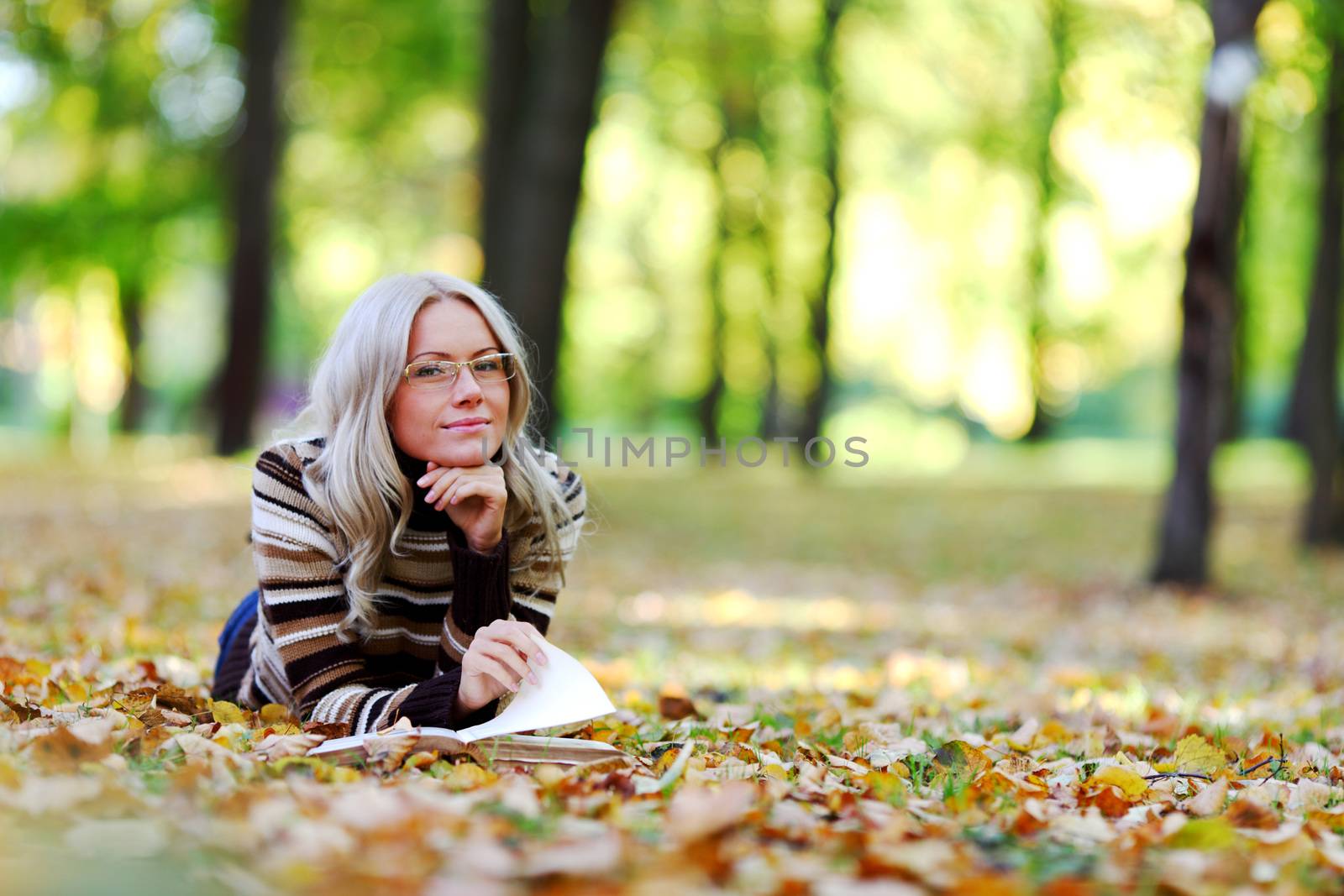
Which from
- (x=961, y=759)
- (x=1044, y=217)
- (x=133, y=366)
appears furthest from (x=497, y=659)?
(x=1044, y=217)

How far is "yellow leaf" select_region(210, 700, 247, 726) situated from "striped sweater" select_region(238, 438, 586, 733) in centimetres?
13

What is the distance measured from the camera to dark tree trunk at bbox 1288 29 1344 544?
11500mm

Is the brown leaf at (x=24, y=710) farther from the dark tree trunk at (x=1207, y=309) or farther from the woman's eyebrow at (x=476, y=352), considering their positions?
the dark tree trunk at (x=1207, y=309)

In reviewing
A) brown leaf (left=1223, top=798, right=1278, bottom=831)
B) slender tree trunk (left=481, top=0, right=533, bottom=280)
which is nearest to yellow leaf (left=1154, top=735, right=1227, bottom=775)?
brown leaf (left=1223, top=798, right=1278, bottom=831)

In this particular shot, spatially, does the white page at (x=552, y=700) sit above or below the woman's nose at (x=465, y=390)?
below

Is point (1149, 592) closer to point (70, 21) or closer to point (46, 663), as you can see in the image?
point (46, 663)

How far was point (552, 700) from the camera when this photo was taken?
2.93 m

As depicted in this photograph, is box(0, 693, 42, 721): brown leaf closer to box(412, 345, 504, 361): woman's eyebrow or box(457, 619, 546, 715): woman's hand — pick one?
box(457, 619, 546, 715): woman's hand

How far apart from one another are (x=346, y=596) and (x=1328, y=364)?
11086 millimetres

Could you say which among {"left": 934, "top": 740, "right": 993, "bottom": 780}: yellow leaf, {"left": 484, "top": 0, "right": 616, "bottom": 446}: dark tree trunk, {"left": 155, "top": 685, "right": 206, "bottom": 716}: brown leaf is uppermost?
{"left": 484, "top": 0, "right": 616, "bottom": 446}: dark tree trunk

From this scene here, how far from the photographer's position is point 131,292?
20781 millimetres

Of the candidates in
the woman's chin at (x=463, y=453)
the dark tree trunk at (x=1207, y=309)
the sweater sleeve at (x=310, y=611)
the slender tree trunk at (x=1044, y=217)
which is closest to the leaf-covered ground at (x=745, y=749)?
the sweater sleeve at (x=310, y=611)

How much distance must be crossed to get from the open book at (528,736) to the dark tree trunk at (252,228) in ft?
47.1

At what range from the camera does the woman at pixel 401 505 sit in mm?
2949
